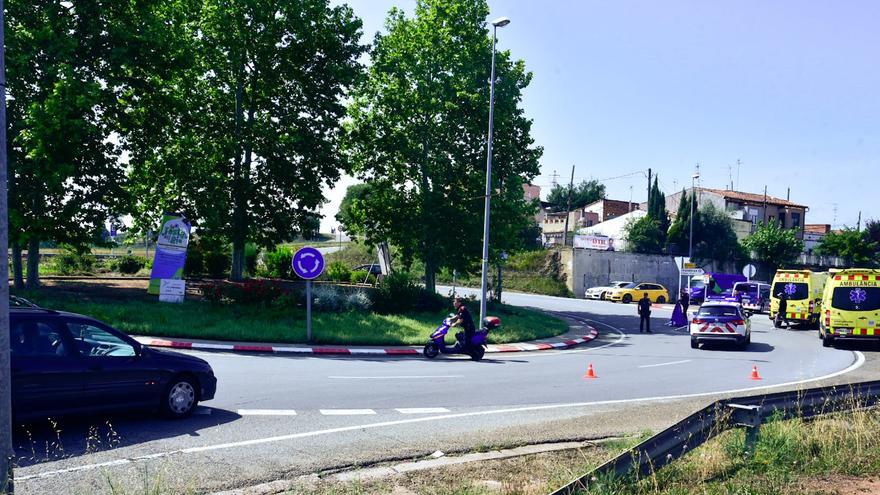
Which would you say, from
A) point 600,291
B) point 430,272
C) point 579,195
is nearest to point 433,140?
point 430,272

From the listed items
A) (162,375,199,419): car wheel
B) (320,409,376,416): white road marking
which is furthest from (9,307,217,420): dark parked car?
(320,409,376,416): white road marking

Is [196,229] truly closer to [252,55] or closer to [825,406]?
[252,55]

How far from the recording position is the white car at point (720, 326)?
2338cm

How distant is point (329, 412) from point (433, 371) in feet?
19.2

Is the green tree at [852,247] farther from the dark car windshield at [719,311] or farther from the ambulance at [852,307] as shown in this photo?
the dark car windshield at [719,311]

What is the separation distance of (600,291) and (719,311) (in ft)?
101

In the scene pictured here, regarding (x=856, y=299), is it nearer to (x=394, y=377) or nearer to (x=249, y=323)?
(x=394, y=377)

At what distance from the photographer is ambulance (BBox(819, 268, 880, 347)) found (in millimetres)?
24250

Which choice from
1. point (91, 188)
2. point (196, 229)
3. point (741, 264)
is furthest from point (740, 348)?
point (741, 264)

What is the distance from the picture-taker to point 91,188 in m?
24.5

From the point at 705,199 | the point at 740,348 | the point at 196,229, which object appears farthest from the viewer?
the point at 705,199

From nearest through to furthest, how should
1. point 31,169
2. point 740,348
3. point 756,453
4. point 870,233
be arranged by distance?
point 756,453
point 31,169
point 740,348
point 870,233

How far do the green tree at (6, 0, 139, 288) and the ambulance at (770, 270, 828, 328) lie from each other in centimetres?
2898

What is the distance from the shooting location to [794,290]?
34781 millimetres
